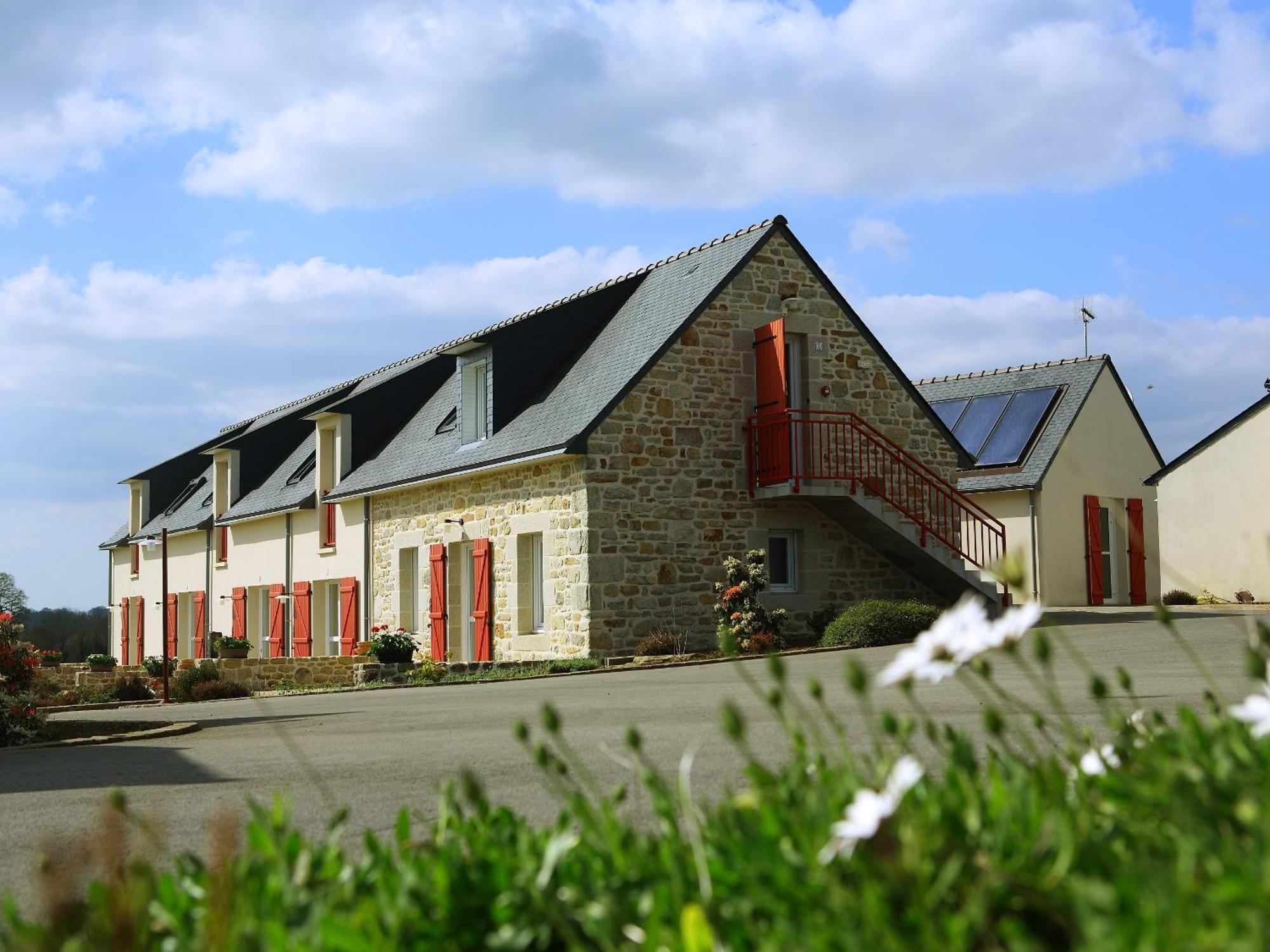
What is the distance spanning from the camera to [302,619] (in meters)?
26.5

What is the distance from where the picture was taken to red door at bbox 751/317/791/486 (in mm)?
19078

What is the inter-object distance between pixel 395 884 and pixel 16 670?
9456mm

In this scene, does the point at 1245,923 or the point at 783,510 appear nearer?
the point at 1245,923

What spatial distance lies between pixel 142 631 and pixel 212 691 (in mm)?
17859

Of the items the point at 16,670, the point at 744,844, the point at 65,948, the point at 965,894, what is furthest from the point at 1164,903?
the point at 16,670

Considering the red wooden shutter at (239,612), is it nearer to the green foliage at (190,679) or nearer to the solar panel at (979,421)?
the green foliage at (190,679)

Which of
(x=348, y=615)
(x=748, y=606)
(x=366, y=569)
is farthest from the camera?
(x=348, y=615)

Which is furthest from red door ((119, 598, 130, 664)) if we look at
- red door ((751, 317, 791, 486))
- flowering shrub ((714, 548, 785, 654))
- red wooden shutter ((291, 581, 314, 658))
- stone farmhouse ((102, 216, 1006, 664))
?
flowering shrub ((714, 548, 785, 654))

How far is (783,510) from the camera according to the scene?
64.2 feet

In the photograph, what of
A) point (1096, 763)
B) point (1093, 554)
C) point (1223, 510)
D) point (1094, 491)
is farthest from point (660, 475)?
point (1096, 763)

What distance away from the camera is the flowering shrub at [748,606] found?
17453 millimetres

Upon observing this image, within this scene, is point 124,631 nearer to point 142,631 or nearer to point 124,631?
point 124,631

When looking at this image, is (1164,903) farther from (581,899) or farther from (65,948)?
(65,948)

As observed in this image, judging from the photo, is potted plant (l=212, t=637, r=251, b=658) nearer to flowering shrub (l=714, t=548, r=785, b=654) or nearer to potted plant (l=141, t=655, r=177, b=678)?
potted plant (l=141, t=655, r=177, b=678)
